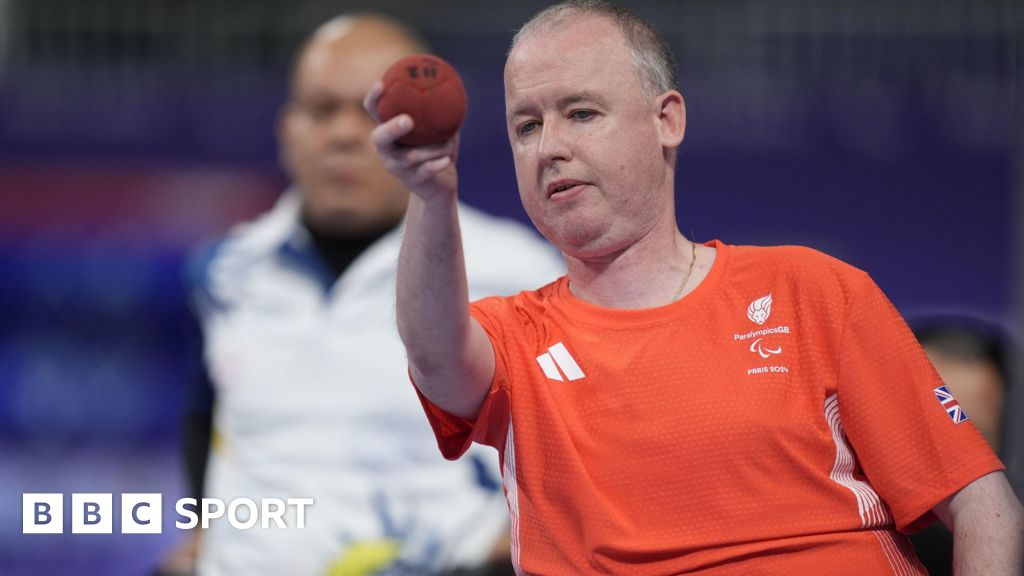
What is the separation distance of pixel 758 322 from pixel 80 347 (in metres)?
3.80

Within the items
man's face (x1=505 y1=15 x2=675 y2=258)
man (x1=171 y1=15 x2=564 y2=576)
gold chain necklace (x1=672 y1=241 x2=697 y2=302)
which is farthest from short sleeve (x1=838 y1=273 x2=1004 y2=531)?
man (x1=171 y1=15 x2=564 y2=576)

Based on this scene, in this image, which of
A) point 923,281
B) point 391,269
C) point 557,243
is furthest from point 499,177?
point 557,243

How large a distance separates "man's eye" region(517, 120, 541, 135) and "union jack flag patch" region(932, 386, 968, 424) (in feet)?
2.81

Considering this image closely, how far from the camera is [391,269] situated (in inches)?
192

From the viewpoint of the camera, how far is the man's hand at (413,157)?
182 cm

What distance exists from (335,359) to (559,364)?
2590 millimetres

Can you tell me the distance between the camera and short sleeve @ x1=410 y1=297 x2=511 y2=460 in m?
2.23

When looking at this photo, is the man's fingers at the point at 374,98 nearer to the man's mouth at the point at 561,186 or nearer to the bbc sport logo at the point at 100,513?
the man's mouth at the point at 561,186

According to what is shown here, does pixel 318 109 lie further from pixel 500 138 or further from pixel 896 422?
pixel 896 422

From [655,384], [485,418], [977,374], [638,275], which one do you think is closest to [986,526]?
[655,384]

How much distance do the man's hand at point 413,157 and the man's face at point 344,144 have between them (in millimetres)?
3060

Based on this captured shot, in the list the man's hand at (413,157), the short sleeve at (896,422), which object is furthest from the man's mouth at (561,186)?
the short sleeve at (896,422)

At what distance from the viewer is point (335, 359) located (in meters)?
4.75

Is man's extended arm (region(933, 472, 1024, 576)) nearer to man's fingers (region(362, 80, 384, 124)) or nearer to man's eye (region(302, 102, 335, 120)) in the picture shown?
man's fingers (region(362, 80, 384, 124))
